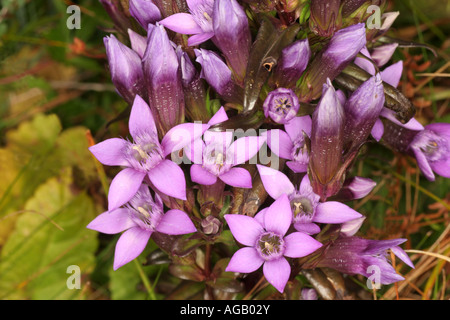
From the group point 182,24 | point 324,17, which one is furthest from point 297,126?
point 182,24

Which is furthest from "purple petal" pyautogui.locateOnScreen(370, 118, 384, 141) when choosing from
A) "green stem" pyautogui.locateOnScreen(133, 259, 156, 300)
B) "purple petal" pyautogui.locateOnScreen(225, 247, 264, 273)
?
"green stem" pyautogui.locateOnScreen(133, 259, 156, 300)

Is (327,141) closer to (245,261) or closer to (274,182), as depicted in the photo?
(274,182)

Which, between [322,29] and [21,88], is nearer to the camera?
[322,29]

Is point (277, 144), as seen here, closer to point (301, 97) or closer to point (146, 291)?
point (301, 97)

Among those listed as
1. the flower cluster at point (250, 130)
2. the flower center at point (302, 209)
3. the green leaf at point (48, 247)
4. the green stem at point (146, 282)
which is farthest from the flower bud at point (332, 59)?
the green leaf at point (48, 247)

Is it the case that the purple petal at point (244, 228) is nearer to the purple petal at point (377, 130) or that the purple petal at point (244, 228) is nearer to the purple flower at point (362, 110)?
the purple flower at point (362, 110)

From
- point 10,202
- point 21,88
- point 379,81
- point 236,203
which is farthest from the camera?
point 21,88
